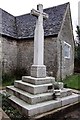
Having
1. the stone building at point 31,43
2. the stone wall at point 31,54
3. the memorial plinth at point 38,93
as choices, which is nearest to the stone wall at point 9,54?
the stone building at point 31,43

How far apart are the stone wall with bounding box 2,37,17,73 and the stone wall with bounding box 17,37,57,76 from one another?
1.89ft

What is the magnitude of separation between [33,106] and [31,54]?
342 inches

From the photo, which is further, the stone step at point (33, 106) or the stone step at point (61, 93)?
the stone step at point (61, 93)

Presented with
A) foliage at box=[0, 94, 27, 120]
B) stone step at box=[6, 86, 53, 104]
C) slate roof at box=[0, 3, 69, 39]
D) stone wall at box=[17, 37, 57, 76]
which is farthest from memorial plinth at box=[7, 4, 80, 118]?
slate roof at box=[0, 3, 69, 39]

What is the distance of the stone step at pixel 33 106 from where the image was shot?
4984mm

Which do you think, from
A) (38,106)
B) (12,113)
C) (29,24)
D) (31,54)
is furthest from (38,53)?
(29,24)

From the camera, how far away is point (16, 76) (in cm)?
1326

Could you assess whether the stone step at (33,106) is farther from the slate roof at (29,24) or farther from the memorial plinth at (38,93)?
the slate roof at (29,24)

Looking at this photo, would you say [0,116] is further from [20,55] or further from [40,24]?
[20,55]

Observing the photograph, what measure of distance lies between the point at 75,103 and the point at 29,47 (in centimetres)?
845

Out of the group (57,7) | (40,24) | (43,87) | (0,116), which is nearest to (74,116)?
(43,87)

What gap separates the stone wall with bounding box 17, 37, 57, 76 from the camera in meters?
12.4

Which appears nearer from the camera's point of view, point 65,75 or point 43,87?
point 43,87

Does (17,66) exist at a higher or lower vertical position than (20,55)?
lower
